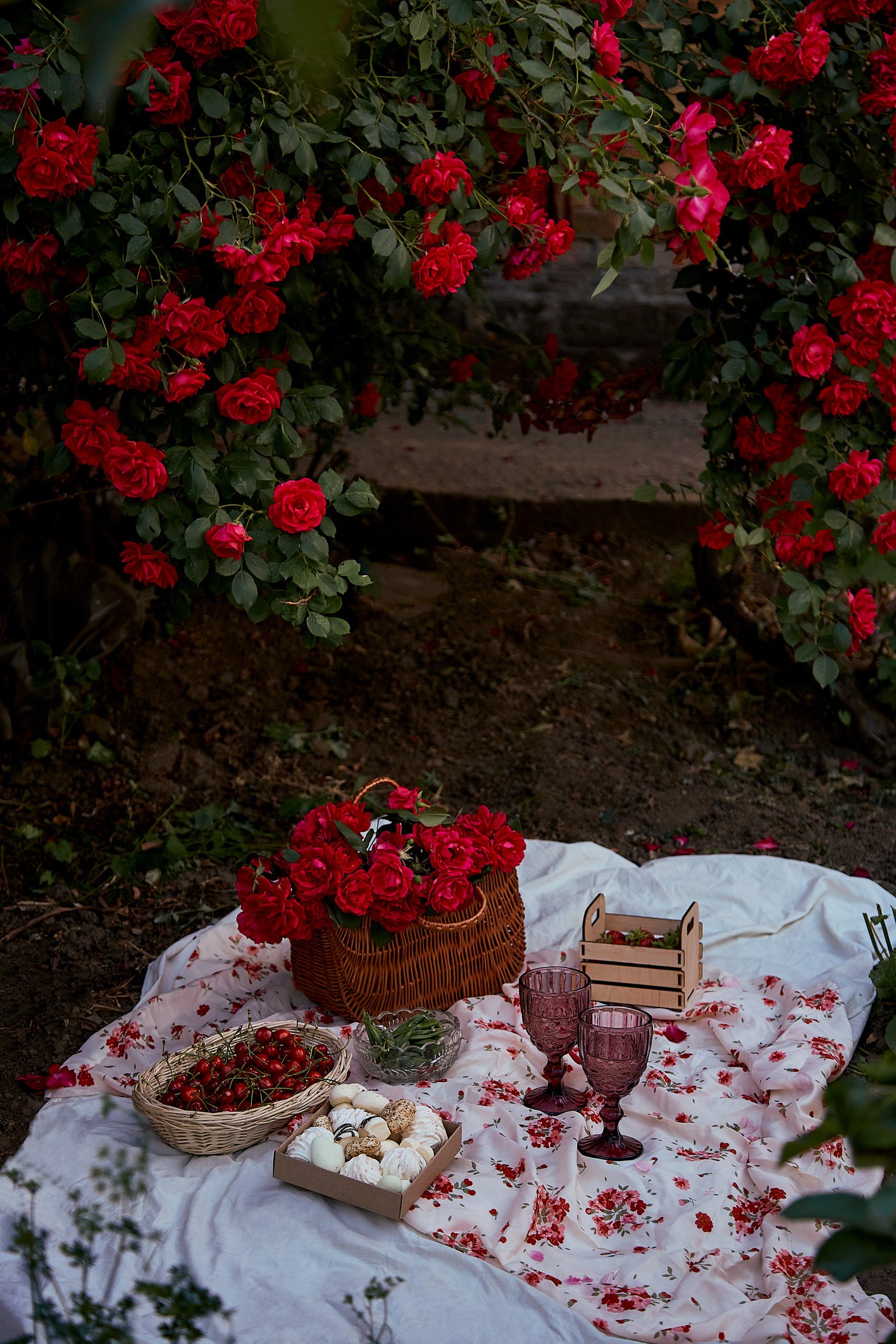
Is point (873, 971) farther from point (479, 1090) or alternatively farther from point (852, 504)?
point (852, 504)

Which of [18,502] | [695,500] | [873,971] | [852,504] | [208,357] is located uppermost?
[208,357]

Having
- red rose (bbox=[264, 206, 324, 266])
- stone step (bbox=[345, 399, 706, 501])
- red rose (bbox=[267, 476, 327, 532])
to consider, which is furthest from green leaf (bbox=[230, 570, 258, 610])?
stone step (bbox=[345, 399, 706, 501])

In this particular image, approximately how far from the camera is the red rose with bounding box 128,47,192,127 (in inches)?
82.5

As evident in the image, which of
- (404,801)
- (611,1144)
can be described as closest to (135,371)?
(404,801)

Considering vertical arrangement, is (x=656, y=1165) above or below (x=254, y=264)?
below

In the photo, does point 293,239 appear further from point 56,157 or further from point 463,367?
point 463,367

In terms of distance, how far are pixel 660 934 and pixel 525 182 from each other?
1590mm

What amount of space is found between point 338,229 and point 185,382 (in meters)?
0.45

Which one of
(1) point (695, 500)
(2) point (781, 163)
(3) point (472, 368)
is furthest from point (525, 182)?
(1) point (695, 500)

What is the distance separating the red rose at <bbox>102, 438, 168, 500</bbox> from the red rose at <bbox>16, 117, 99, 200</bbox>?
44 cm

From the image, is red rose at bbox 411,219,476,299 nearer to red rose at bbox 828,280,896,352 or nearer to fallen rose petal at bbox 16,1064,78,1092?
red rose at bbox 828,280,896,352

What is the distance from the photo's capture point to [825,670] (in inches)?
111

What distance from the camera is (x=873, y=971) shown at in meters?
2.47

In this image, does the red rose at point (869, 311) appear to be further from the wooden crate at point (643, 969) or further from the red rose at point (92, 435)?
the red rose at point (92, 435)
